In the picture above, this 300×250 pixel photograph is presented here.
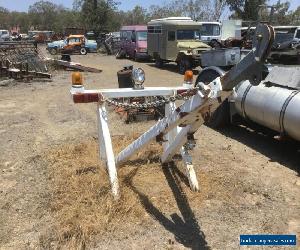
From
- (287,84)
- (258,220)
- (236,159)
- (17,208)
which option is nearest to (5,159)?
(17,208)

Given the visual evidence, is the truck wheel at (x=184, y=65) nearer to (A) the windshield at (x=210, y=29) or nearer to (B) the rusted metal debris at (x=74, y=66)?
(B) the rusted metal debris at (x=74, y=66)

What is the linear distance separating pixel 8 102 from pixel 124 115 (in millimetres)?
3919

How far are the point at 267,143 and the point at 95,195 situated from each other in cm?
334

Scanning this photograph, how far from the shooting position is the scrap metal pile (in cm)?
1480

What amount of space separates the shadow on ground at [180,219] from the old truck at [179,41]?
12294mm

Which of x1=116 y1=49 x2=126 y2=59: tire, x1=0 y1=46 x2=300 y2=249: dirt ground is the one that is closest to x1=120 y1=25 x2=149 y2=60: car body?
x1=116 y1=49 x2=126 y2=59: tire

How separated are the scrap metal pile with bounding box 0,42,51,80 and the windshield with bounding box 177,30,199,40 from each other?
571 cm

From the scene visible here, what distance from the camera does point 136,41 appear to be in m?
23.3

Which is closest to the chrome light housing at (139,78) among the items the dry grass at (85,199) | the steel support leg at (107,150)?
the steel support leg at (107,150)

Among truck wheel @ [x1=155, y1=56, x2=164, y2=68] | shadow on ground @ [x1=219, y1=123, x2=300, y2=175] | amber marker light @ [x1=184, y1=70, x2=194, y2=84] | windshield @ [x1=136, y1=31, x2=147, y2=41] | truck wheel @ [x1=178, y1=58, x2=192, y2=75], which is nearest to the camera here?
amber marker light @ [x1=184, y1=70, x2=194, y2=84]

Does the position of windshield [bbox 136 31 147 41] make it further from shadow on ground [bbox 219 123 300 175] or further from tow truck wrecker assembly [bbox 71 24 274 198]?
tow truck wrecker assembly [bbox 71 24 274 198]

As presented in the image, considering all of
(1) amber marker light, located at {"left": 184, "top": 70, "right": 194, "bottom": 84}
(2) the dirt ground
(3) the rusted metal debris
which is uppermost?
(1) amber marker light, located at {"left": 184, "top": 70, "right": 194, "bottom": 84}

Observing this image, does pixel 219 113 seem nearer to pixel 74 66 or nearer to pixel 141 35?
pixel 74 66

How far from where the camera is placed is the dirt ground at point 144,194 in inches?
151
